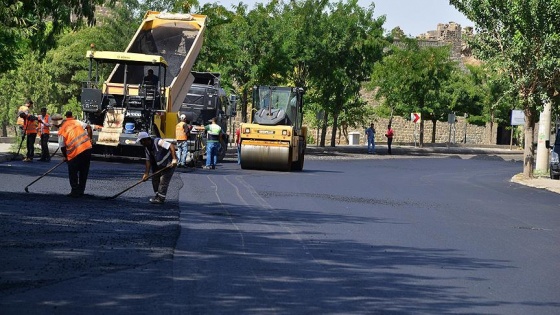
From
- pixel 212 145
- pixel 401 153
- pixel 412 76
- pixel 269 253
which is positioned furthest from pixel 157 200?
pixel 412 76

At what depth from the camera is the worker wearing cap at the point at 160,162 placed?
65.5 ft

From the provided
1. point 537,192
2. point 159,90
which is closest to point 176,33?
point 159,90

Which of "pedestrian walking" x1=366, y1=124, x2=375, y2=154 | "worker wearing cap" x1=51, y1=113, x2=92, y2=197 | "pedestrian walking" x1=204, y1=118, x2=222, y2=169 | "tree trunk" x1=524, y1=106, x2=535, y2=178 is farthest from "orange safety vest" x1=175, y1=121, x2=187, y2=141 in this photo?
"pedestrian walking" x1=366, y1=124, x2=375, y2=154

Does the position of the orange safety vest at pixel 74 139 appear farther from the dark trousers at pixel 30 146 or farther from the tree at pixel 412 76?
the tree at pixel 412 76

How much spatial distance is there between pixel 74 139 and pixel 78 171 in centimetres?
55

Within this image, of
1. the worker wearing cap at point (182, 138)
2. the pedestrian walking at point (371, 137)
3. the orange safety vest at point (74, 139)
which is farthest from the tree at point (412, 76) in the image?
the orange safety vest at point (74, 139)

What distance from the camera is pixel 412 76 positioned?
246 ft

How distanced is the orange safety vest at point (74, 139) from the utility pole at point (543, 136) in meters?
20.4

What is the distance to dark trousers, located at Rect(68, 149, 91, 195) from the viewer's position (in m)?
20.8

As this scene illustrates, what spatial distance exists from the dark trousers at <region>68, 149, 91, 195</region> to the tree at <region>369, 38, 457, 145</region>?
5405 cm

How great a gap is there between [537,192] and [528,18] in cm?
724

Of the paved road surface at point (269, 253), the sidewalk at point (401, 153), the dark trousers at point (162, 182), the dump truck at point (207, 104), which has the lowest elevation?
the sidewalk at point (401, 153)

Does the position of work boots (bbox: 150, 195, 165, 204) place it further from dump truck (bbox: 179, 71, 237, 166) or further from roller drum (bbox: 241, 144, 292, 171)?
dump truck (bbox: 179, 71, 237, 166)

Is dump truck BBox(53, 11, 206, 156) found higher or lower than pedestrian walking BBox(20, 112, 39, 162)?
higher
